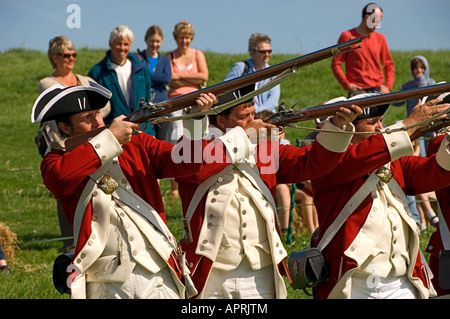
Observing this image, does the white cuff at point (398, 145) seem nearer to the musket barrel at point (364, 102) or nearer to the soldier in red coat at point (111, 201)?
the musket barrel at point (364, 102)

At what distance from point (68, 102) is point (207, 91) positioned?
796mm

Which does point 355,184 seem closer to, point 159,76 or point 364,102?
point 364,102

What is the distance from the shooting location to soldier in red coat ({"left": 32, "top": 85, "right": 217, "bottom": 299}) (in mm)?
4516

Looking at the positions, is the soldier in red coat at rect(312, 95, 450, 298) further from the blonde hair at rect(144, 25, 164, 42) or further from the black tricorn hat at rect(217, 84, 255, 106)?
the blonde hair at rect(144, 25, 164, 42)

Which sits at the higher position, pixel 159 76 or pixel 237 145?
pixel 159 76

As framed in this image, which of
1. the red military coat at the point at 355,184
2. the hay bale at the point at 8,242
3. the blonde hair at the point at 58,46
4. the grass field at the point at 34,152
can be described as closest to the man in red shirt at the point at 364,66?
the grass field at the point at 34,152

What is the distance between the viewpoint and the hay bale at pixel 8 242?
8391 mm

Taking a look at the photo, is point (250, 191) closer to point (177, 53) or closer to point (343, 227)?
point (343, 227)

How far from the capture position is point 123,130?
4633 millimetres

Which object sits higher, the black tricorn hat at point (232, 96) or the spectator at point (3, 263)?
the black tricorn hat at point (232, 96)

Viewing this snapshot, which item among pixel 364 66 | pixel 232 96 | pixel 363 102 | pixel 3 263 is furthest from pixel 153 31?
pixel 363 102

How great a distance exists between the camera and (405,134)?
16.5 ft

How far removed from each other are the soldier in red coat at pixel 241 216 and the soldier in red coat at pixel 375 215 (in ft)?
0.67
